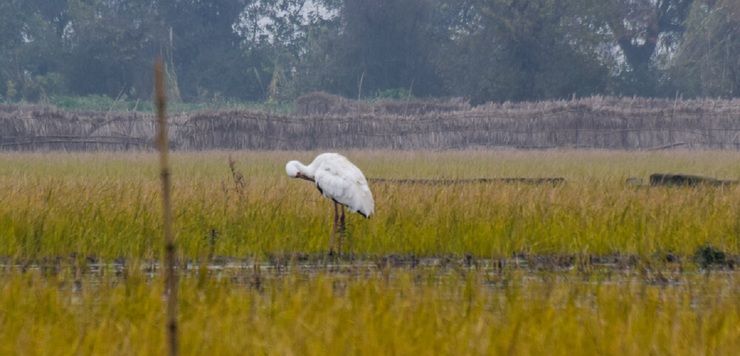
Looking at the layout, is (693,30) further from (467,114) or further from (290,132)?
(290,132)

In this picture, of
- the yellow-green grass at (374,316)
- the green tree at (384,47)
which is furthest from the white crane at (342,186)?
the green tree at (384,47)

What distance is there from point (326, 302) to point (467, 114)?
26.0 m

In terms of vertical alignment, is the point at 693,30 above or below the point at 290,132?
above

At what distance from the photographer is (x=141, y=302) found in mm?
5359

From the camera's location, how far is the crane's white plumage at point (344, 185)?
25.8 feet

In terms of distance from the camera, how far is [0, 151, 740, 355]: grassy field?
456cm

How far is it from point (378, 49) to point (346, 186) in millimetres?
40072

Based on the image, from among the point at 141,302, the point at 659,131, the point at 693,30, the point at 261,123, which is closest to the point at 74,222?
the point at 141,302

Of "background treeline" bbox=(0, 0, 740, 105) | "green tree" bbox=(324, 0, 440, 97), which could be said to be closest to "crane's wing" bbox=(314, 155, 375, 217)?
"background treeline" bbox=(0, 0, 740, 105)

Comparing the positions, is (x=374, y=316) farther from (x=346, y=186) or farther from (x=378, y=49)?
(x=378, y=49)

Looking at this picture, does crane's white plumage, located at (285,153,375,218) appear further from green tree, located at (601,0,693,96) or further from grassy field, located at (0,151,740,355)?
green tree, located at (601,0,693,96)

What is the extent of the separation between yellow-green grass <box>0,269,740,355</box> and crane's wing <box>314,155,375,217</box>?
1.38 metres

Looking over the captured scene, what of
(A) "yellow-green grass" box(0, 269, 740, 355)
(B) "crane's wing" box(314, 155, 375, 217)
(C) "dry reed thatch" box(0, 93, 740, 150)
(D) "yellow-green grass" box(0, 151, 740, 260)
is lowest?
(C) "dry reed thatch" box(0, 93, 740, 150)

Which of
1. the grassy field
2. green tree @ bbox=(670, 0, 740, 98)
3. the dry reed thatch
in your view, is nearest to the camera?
the grassy field
